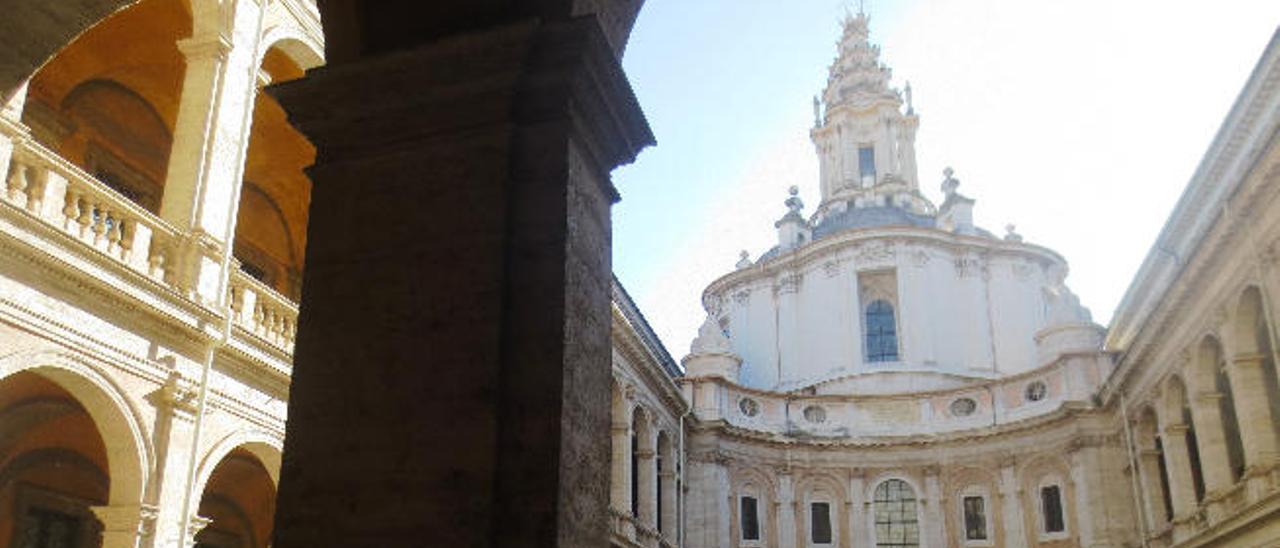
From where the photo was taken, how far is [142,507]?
11.1 metres

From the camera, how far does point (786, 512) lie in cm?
3142

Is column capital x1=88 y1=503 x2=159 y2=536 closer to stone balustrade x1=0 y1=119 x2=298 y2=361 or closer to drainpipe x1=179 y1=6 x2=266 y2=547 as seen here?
drainpipe x1=179 y1=6 x2=266 y2=547

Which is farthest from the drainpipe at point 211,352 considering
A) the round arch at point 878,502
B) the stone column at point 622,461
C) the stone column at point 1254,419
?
the round arch at point 878,502

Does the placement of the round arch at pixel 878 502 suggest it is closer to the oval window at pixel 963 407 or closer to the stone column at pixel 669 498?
the oval window at pixel 963 407

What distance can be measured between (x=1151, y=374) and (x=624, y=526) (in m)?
11.4

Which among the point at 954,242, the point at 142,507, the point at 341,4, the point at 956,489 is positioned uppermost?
the point at 954,242

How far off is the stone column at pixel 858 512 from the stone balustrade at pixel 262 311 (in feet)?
68.9

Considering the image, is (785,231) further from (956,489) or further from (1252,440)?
(1252,440)

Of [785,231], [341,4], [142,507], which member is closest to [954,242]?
[785,231]

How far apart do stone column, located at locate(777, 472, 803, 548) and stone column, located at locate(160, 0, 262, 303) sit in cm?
2123

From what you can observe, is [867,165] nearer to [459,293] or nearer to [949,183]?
[949,183]

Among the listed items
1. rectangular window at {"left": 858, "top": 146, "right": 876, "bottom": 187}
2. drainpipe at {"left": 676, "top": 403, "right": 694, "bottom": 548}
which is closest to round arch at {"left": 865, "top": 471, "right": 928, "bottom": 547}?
drainpipe at {"left": 676, "top": 403, "right": 694, "bottom": 548}

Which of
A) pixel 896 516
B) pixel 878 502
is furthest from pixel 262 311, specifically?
pixel 896 516

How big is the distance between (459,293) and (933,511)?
2971cm
